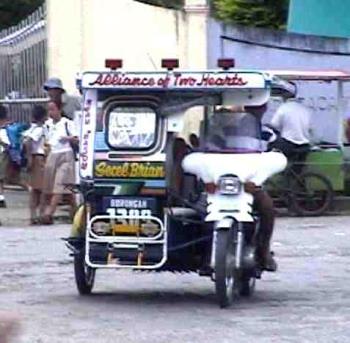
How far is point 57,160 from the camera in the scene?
60.8 feet

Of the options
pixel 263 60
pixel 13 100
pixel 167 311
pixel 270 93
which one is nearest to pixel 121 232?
pixel 167 311

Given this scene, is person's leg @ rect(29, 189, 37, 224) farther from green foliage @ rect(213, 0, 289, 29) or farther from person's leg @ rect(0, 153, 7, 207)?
green foliage @ rect(213, 0, 289, 29)

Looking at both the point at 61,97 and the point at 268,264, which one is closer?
the point at 268,264

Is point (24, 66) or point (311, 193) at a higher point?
point (24, 66)

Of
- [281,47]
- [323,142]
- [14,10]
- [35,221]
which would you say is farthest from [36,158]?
[14,10]

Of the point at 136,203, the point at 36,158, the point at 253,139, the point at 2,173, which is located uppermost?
A: the point at 253,139

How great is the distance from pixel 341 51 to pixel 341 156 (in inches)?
114

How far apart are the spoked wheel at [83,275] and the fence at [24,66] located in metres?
11.5

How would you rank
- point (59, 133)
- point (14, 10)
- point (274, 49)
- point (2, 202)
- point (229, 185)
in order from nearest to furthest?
point (229, 185) → point (59, 133) → point (2, 202) → point (274, 49) → point (14, 10)

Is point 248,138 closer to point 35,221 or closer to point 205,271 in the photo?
point 205,271

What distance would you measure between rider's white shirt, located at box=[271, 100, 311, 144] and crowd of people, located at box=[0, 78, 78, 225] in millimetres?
2923

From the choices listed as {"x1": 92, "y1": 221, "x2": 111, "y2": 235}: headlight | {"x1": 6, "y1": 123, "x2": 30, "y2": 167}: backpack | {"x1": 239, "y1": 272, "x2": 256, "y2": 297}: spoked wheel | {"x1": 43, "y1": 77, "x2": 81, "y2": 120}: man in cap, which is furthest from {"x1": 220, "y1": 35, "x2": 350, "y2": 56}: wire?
{"x1": 92, "y1": 221, "x2": 111, "y2": 235}: headlight

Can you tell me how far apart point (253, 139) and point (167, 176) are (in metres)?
0.75

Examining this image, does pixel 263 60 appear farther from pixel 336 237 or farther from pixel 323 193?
pixel 336 237
